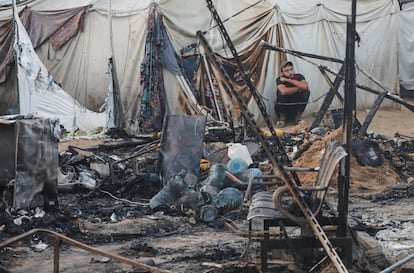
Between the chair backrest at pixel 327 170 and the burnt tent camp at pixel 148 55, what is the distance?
7988 millimetres

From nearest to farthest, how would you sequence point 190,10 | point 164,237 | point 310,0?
point 164,237 < point 190,10 < point 310,0

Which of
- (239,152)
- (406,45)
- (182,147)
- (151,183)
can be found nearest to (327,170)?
(151,183)

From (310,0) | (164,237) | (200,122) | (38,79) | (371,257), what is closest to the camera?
(371,257)

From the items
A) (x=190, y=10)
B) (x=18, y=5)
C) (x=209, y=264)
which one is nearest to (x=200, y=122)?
(x=209, y=264)

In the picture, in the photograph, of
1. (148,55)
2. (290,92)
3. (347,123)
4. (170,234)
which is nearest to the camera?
(347,123)

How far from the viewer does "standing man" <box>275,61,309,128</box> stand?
14.4 m

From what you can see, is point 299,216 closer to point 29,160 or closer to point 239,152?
point 29,160

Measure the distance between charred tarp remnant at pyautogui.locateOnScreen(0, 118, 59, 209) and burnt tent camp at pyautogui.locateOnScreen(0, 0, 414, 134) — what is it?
6.26m

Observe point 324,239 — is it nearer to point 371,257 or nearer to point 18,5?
point 371,257

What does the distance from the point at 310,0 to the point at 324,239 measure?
39.8ft

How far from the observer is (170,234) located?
659 centimetres

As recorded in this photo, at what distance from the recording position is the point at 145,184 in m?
8.38

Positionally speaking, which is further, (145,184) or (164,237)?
(145,184)

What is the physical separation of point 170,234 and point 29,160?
1.69 metres
